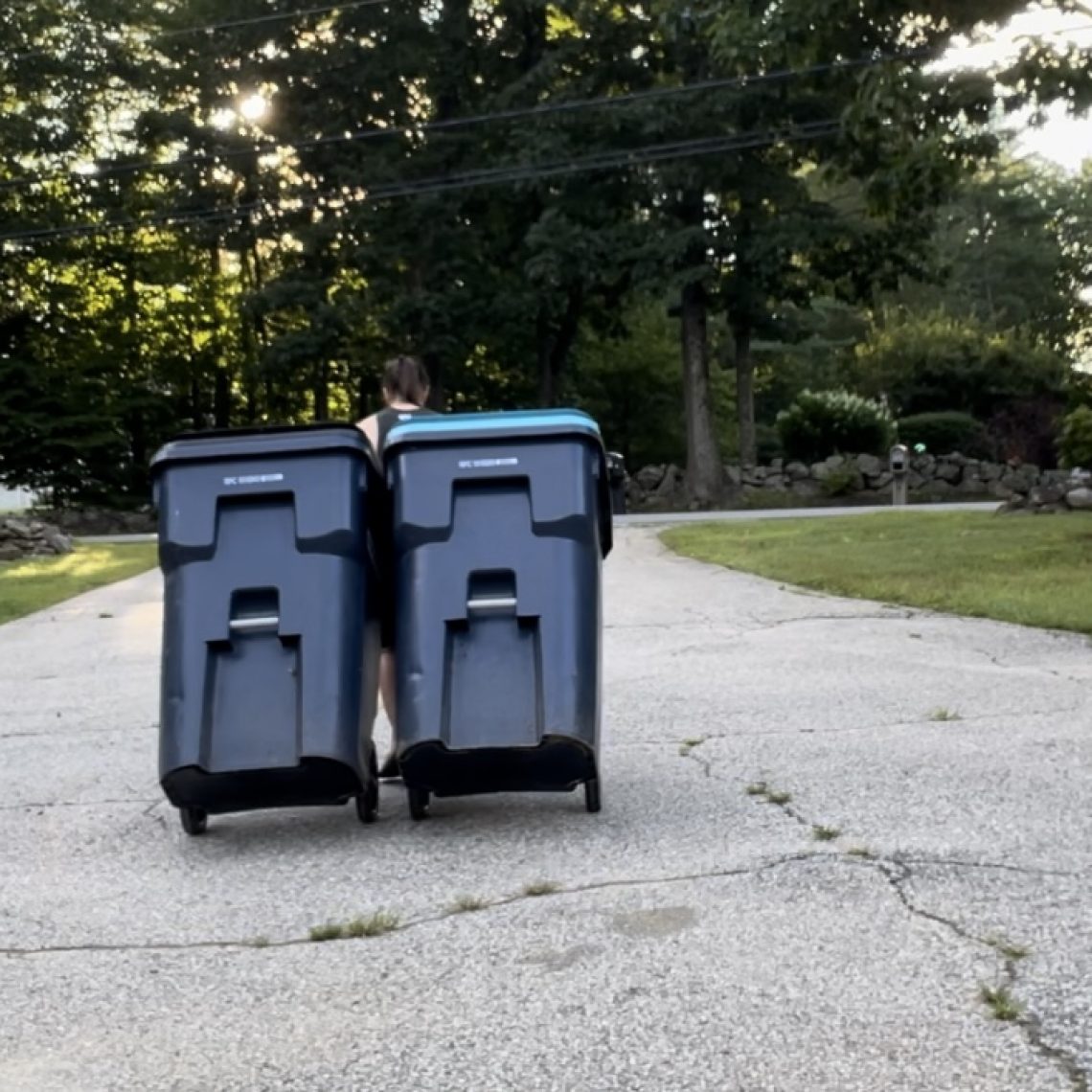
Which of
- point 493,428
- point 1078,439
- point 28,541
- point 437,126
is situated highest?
point 437,126

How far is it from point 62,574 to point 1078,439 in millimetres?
13275

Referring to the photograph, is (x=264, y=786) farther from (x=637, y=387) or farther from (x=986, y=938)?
(x=637, y=387)

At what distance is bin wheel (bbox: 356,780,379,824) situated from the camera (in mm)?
5157

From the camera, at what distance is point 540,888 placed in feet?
14.1

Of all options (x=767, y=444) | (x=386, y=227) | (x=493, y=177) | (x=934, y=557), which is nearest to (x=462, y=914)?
(x=934, y=557)

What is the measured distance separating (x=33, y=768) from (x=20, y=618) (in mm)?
7385

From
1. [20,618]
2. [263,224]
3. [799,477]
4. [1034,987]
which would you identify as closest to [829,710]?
[1034,987]

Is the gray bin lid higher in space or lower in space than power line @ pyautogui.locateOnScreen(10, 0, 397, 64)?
lower

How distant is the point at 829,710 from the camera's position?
7113 millimetres

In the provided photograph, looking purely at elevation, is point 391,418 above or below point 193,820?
above

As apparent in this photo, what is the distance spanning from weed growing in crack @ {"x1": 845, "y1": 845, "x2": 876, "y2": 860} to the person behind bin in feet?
5.00

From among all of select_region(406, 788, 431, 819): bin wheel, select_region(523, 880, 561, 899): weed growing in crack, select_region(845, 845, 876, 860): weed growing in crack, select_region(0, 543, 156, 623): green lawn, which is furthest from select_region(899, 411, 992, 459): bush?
select_region(523, 880, 561, 899): weed growing in crack

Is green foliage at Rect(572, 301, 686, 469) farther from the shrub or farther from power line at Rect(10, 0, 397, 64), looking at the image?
power line at Rect(10, 0, 397, 64)

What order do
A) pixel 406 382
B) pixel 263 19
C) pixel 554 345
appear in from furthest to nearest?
1. pixel 554 345
2. pixel 263 19
3. pixel 406 382
